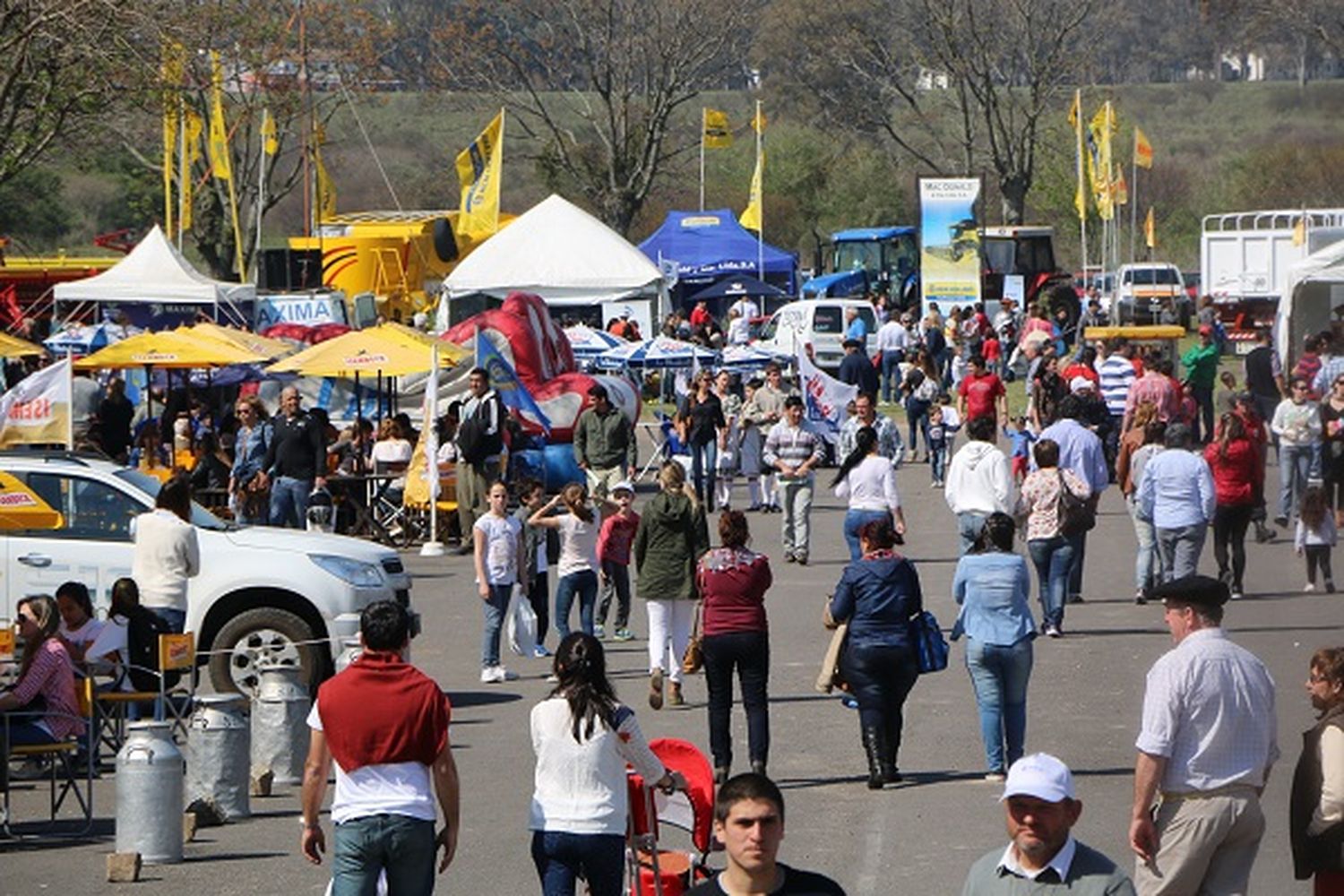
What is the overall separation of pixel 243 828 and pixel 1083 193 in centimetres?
4112

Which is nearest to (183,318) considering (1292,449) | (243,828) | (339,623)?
(1292,449)

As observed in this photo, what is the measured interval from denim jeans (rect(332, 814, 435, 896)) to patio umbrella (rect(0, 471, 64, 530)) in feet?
28.6

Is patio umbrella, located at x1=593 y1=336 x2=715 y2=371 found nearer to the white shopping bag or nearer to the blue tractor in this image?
the white shopping bag

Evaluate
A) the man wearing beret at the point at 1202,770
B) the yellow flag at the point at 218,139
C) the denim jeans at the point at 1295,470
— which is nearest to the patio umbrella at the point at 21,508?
the man wearing beret at the point at 1202,770

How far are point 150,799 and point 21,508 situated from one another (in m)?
5.21

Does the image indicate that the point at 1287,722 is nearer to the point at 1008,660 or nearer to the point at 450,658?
the point at 1008,660

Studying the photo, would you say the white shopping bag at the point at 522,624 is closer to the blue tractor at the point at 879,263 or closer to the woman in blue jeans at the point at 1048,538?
the woman in blue jeans at the point at 1048,538

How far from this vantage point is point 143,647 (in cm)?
1416

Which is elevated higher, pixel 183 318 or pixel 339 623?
pixel 183 318

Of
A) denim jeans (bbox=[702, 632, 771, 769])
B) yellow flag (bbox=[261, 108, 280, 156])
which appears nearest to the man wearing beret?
denim jeans (bbox=[702, 632, 771, 769])

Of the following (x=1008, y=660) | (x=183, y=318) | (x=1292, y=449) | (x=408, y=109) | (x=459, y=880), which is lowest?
(x=459, y=880)

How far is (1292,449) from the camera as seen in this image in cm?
2286

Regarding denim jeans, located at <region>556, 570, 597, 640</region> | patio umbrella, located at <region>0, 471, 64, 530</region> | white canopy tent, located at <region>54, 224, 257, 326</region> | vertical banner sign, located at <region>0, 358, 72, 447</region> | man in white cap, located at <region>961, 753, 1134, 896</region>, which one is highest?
white canopy tent, located at <region>54, 224, 257, 326</region>

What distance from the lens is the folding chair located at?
12.3m
